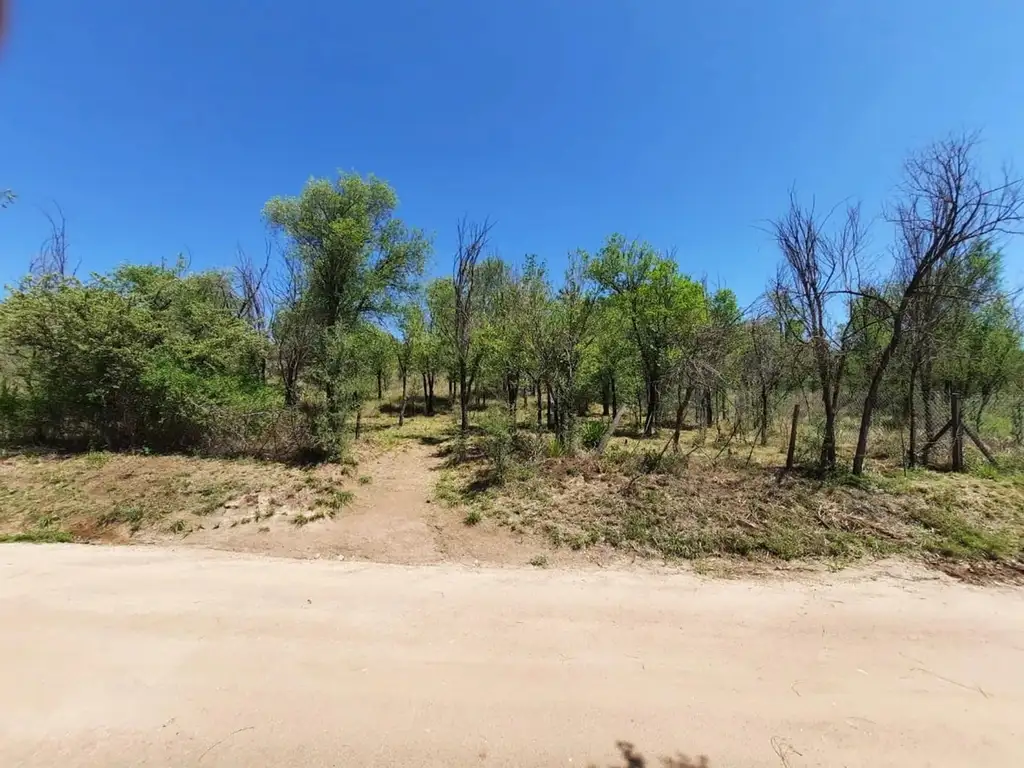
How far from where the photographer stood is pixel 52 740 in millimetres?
2926

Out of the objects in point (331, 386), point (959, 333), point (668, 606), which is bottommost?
point (668, 606)

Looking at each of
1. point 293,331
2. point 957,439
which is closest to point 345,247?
point 293,331

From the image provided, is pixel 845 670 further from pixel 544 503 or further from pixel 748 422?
pixel 748 422

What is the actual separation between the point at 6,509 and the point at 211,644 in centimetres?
793

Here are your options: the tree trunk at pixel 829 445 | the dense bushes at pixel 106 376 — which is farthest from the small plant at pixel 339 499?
the tree trunk at pixel 829 445

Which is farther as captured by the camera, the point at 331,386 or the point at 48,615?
the point at 331,386

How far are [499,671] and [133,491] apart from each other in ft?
30.9

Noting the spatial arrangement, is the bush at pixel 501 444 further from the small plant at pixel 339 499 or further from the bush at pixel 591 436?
the small plant at pixel 339 499

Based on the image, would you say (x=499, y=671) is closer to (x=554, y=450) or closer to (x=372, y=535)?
(x=372, y=535)

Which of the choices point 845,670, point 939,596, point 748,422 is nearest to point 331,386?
point 845,670

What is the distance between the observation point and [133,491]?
9000 mm

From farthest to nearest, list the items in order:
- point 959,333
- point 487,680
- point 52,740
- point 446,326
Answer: point 446,326 < point 959,333 < point 487,680 < point 52,740

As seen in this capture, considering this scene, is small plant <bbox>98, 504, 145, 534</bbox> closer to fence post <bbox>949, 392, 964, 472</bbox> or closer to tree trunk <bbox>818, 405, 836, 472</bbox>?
tree trunk <bbox>818, 405, 836, 472</bbox>

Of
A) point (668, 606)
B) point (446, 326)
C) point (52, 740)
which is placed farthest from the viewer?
point (446, 326)
